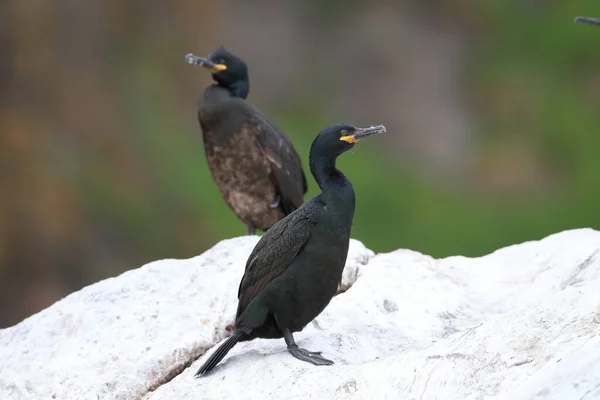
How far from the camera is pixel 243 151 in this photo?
738 centimetres

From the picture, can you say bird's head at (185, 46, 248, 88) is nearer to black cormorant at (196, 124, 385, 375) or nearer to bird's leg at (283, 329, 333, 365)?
black cormorant at (196, 124, 385, 375)

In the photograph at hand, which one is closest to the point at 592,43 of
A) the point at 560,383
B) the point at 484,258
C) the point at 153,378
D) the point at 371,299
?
the point at 484,258

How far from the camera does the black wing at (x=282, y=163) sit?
744cm

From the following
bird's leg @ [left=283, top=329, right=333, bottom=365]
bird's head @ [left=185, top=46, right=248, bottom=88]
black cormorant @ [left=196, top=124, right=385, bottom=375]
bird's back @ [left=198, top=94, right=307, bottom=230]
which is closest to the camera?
bird's leg @ [left=283, top=329, right=333, bottom=365]

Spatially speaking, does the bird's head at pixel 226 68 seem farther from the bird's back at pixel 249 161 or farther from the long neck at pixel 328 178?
the long neck at pixel 328 178

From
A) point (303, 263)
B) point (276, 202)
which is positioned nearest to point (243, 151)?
point (276, 202)

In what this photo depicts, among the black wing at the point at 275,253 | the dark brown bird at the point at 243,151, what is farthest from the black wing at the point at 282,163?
the black wing at the point at 275,253

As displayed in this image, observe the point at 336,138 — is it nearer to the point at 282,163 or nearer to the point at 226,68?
the point at 282,163

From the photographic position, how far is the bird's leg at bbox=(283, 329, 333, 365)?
14.6 feet

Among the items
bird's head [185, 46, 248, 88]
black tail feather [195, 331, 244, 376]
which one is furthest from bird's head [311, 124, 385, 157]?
Result: bird's head [185, 46, 248, 88]

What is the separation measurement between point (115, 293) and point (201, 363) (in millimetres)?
863

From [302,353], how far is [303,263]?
0.36m

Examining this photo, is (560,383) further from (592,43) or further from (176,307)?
(592,43)

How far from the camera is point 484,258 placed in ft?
19.2
